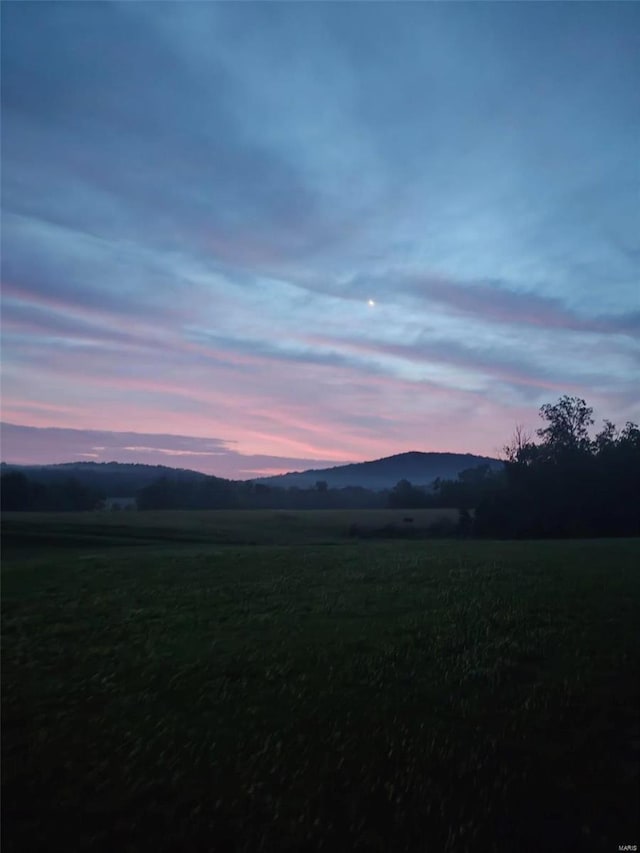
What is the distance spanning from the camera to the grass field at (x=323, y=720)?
7.28 meters

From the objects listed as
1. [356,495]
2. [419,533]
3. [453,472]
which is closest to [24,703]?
[419,533]

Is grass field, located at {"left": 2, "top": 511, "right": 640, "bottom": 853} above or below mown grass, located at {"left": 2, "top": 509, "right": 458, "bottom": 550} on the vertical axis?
below

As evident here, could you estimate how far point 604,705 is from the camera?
33.4 ft

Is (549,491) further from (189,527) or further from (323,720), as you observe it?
(323,720)

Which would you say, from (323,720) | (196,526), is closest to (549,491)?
(196,526)

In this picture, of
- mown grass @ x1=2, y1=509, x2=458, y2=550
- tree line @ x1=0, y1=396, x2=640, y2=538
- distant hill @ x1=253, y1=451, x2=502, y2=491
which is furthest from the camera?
distant hill @ x1=253, y1=451, x2=502, y2=491

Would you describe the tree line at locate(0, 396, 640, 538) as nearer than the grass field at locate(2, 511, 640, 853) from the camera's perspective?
No

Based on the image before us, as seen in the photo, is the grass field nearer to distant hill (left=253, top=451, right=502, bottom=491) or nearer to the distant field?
the distant field

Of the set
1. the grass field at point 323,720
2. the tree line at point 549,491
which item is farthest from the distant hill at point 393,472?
the grass field at point 323,720

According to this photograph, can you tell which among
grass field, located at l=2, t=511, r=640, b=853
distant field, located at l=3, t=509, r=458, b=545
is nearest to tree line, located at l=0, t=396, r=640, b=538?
distant field, located at l=3, t=509, r=458, b=545

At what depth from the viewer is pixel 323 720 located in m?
9.93

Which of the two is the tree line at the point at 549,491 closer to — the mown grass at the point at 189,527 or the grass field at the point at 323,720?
the mown grass at the point at 189,527

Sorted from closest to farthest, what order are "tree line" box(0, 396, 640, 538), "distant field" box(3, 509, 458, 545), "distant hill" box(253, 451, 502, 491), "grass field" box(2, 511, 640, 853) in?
"grass field" box(2, 511, 640, 853)
"distant field" box(3, 509, 458, 545)
"tree line" box(0, 396, 640, 538)
"distant hill" box(253, 451, 502, 491)

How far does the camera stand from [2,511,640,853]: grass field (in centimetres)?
728
